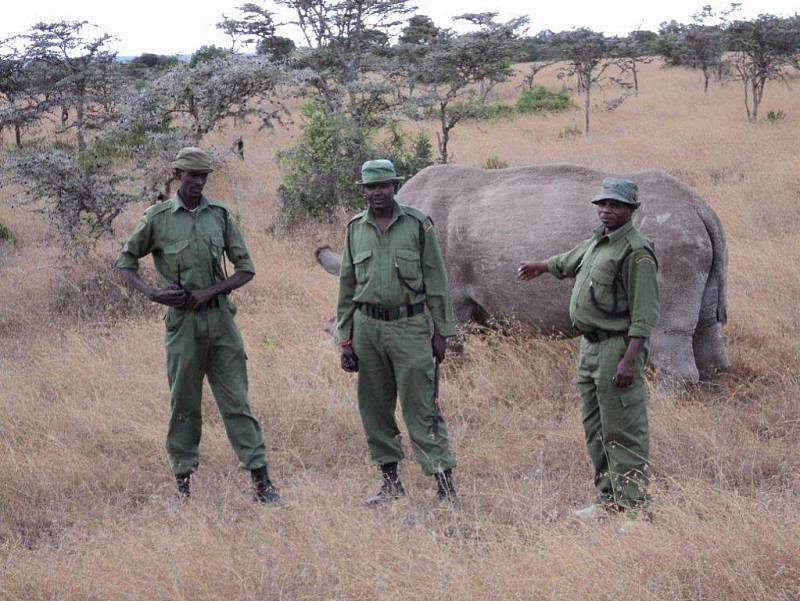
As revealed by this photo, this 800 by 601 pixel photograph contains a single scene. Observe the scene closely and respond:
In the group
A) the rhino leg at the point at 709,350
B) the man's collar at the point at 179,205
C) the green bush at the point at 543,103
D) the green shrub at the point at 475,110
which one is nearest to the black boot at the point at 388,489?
the man's collar at the point at 179,205

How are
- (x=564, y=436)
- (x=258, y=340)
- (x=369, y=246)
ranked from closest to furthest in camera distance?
(x=369, y=246)
(x=564, y=436)
(x=258, y=340)

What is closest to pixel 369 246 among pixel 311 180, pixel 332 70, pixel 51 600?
pixel 51 600

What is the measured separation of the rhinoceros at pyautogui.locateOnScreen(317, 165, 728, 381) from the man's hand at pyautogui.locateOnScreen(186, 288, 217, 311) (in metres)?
1.32

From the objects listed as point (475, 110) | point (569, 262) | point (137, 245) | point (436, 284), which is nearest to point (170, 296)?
point (137, 245)

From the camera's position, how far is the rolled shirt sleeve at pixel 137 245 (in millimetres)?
5176

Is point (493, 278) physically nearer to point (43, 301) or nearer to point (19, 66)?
point (43, 301)

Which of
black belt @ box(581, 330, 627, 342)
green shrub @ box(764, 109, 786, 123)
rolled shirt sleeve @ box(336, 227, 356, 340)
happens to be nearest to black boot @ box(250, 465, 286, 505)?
rolled shirt sleeve @ box(336, 227, 356, 340)

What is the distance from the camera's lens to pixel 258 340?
27.2ft

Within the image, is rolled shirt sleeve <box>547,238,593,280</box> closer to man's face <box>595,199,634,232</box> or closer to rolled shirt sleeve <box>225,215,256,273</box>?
man's face <box>595,199,634,232</box>

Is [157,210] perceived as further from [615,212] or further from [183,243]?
[615,212]

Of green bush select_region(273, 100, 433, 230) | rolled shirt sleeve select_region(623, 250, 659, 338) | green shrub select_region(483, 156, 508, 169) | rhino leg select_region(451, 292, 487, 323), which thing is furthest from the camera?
green shrub select_region(483, 156, 508, 169)

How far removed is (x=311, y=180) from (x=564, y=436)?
26.6ft

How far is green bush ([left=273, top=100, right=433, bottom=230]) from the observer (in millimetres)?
13039

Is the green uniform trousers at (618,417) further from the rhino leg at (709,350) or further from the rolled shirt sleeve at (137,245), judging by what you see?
the rolled shirt sleeve at (137,245)
